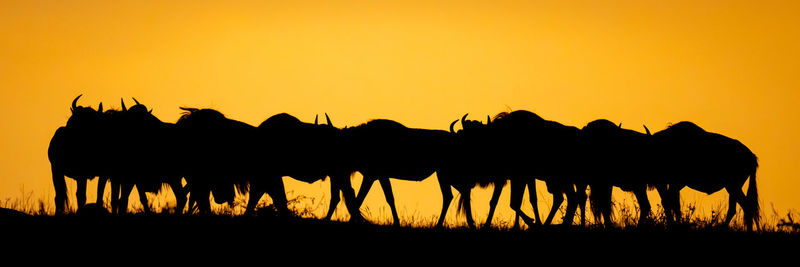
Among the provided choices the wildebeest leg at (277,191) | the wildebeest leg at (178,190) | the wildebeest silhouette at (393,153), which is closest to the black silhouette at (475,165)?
the wildebeest silhouette at (393,153)

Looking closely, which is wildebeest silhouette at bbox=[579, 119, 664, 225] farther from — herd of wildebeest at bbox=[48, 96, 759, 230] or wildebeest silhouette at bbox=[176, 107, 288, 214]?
wildebeest silhouette at bbox=[176, 107, 288, 214]

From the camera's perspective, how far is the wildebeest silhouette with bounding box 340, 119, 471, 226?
624 inches

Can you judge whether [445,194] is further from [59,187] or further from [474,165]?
[59,187]

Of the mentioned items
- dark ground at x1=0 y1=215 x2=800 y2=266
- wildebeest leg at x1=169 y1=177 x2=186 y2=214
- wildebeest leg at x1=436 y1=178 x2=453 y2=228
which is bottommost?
dark ground at x1=0 y1=215 x2=800 y2=266

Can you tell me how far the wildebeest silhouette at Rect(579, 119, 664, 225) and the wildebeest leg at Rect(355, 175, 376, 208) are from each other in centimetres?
362

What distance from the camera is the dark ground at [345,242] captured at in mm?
9820

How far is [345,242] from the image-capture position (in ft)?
34.1

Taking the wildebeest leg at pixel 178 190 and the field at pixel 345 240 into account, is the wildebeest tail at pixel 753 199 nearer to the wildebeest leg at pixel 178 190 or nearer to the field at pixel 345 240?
the field at pixel 345 240

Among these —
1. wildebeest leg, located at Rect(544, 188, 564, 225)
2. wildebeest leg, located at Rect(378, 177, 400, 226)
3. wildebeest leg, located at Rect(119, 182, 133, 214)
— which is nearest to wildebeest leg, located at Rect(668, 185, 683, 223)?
wildebeest leg, located at Rect(544, 188, 564, 225)

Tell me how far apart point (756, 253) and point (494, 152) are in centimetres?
632

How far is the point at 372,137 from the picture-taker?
52.9 feet

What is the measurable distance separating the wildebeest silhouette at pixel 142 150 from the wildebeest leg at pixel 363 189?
2901 millimetres

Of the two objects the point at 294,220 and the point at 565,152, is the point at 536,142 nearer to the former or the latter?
the point at 565,152

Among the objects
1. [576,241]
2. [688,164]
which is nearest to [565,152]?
[688,164]
